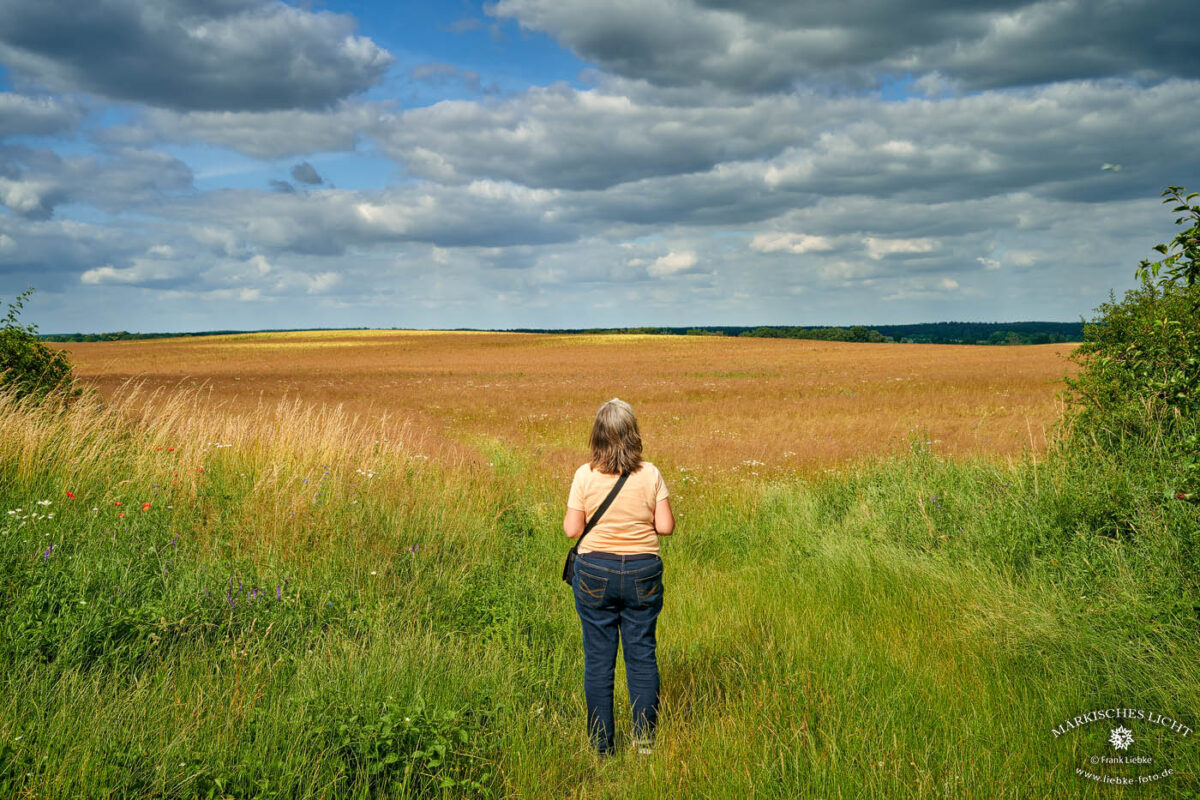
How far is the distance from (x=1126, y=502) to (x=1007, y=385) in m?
30.4

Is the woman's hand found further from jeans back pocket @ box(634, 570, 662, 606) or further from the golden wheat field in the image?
the golden wheat field

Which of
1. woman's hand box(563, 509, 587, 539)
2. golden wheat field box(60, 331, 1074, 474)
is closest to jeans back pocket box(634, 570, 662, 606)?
woman's hand box(563, 509, 587, 539)

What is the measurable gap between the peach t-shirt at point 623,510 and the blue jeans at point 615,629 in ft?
0.21

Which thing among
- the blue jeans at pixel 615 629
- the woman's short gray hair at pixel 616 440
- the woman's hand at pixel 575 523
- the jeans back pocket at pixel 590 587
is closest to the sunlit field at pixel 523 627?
the blue jeans at pixel 615 629

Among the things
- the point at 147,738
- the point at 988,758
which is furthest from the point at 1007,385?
the point at 147,738

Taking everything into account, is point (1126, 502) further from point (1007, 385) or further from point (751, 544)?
point (1007, 385)

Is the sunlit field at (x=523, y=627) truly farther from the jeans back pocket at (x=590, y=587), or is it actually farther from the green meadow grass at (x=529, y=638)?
the jeans back pocket at (x=590, y=587)

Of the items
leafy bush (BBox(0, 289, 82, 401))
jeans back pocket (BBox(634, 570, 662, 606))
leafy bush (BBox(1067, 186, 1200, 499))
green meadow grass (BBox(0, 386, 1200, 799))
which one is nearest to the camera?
green meadow grass (BBox(0, 386, 1200, 799))

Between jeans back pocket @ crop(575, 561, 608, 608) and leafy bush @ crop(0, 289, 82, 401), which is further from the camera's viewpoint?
leafy bush @ crop(0, 289, 82, 401)

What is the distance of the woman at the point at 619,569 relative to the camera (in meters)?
4.02

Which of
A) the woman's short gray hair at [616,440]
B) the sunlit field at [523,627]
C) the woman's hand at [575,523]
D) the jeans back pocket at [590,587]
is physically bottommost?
the sunlit field at [523,627]

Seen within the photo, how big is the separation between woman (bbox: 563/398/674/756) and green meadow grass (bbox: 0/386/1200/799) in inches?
9.1

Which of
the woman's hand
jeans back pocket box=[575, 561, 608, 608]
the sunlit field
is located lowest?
the sunlit field

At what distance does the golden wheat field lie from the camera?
599 inches
